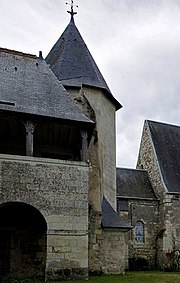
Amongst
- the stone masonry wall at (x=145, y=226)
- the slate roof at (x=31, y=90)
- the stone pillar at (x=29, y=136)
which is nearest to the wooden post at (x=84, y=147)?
the slate roof at (x=31, y=90)

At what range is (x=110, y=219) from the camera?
16.9m

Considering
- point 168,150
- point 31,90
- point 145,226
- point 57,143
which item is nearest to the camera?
point 31,90

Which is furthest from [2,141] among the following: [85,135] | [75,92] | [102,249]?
[102,249]

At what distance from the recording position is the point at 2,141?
1486 centimetres

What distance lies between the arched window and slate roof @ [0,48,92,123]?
12889 mm

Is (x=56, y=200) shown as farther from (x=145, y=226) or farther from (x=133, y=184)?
(x=133, y=184)

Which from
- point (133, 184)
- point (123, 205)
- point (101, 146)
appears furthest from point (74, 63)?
point (133, 184)

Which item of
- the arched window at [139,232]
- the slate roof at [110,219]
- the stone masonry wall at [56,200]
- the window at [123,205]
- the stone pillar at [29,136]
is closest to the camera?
the stone masonry wall at [56,200]

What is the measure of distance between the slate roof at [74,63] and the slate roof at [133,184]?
7.10m

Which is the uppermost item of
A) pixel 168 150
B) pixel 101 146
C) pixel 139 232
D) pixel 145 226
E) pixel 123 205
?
pixel 168 150

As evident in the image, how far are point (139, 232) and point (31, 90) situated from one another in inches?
545

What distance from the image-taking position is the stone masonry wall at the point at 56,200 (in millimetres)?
12352

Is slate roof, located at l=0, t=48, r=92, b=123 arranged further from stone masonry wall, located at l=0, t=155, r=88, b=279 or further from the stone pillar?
stone masonry wall, located at l=0, t=155, r=88, b=279

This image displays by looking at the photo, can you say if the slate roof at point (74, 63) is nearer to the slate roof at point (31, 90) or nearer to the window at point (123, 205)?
the slate roof at point (31, 90)
